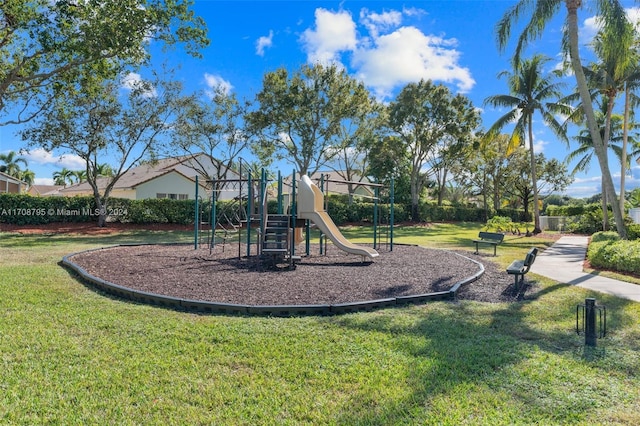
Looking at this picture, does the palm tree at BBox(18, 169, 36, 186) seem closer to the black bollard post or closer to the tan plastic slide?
the tan plastic slide

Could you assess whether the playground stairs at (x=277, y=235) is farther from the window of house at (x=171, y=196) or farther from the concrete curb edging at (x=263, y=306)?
the window of house at (x=171, y=196)

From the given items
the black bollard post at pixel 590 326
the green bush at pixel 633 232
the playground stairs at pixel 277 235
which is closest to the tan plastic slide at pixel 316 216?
the playground stairs at pixel 277 235

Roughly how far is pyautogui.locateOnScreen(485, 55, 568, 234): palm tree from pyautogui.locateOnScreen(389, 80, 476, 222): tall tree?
5.48m

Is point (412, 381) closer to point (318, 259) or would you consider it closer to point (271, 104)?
point (318, 259)

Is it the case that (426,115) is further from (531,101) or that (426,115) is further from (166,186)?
(166,186)

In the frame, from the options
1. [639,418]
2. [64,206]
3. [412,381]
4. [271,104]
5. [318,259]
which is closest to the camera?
[639,418]

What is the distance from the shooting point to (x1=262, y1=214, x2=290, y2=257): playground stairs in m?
9.70

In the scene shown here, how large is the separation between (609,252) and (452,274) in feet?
16.5

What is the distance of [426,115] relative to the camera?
29781 millimetres

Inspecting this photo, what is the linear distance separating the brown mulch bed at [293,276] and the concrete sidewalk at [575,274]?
1.26m

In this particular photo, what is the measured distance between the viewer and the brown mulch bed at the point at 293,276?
Result: 657 cm

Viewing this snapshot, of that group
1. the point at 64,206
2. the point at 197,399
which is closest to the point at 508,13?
the point at 197,399

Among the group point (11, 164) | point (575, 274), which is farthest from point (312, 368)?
point (11, 164)

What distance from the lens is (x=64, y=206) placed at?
73.6 feet
